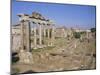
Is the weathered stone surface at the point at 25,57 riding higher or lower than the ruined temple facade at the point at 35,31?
lower

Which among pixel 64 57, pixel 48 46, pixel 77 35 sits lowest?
pixel 64 57

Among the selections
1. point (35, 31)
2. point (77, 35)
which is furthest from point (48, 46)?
point (77, 35)

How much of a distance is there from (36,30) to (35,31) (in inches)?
0.6

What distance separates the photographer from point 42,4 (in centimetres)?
232

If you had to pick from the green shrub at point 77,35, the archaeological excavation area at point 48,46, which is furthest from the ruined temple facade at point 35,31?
the green shrub at point 77,35

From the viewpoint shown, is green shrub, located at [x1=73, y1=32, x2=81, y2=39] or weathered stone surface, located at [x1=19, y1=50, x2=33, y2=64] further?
green shrub, located at [x1=73, y1=32, x2=81, y2=39]

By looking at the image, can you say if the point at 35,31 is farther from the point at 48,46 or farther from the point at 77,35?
the point at 77,35

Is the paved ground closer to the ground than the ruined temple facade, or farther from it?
closer to the ground

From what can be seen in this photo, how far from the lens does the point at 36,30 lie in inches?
89.9

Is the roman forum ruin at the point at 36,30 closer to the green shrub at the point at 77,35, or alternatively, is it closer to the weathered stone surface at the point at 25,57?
the weathered stone surface at the point at 25,57

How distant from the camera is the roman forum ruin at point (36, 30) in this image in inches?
88.1

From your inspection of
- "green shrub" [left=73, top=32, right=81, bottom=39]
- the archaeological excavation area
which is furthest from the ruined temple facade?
"green shrub" [left=73, top=32, right=81, bottom=39]

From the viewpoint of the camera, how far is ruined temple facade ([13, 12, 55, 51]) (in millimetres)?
2236

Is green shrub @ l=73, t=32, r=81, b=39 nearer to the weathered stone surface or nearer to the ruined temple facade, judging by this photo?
the ruined temple facade
